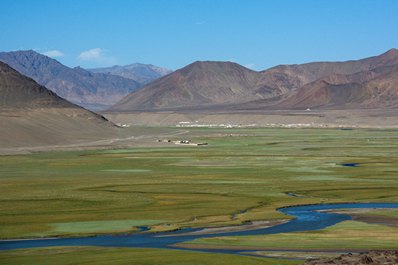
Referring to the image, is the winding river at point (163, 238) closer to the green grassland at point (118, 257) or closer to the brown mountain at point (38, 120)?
the green grassland at point (118, 257)

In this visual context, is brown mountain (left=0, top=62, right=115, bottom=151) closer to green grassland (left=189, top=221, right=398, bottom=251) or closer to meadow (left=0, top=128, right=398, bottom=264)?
meadow (left=0, top=128, right=398, bottom=264)

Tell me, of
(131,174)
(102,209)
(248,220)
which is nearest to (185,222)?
(248,220)

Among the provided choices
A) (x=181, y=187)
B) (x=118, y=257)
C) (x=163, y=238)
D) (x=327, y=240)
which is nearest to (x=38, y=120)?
(x=181, y=187)

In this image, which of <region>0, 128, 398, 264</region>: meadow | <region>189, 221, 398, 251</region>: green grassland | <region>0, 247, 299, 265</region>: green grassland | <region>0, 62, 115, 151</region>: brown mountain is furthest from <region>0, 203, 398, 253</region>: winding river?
<region>0, 62, 115, 151</region>: brown mountain

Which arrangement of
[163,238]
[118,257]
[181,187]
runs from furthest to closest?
[181,187] → [163,238] → [118,257]

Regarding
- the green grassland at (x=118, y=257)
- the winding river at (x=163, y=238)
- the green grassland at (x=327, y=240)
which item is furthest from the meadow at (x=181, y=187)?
the winding river at (x=163, y=238)

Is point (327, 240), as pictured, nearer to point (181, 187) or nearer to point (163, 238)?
point (163, 238)
